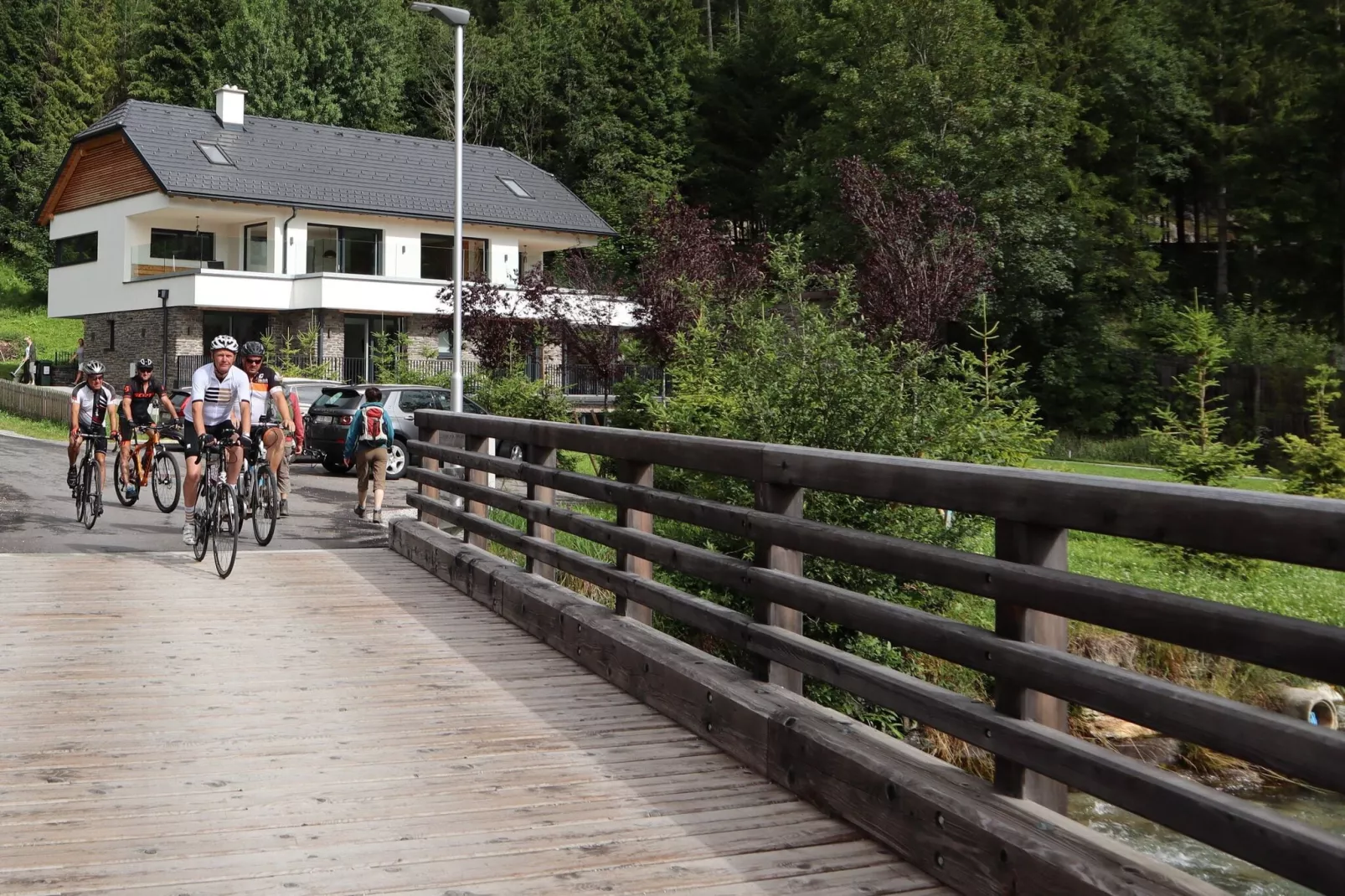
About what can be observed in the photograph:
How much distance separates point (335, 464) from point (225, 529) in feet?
49.8

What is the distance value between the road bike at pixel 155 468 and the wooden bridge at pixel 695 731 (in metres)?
9.76

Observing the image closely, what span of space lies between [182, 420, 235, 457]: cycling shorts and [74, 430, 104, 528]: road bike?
3.29m

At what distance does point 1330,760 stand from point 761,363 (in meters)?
10.2

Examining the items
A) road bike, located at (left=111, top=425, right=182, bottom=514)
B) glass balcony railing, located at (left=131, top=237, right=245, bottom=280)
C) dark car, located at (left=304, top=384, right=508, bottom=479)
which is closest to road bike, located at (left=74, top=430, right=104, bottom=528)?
road bike, located at (left=111, top=425, right=182, bottom=514)

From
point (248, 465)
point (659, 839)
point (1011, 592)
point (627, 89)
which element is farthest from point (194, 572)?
point (627, 89)

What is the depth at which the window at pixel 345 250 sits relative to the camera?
4750cm

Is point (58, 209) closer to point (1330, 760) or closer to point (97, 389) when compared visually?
point (97, 389)

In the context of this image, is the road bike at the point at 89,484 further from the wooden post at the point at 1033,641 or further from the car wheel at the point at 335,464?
the wooden post at the point at 1033,641

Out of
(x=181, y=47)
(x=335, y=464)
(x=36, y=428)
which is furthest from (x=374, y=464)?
(x=181, y=47)

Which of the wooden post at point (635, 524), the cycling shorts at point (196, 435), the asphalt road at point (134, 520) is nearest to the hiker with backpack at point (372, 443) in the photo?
the asphalt road at point (134, 520)

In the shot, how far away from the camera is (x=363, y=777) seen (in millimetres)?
5309

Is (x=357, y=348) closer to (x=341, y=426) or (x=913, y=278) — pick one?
(x=341, y=426)

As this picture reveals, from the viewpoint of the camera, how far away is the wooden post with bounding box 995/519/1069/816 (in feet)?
13.1

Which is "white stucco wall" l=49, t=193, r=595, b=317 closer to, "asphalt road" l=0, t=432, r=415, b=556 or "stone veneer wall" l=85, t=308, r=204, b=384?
"stone veneer wall" l=85, t=308, r=204, b=384
